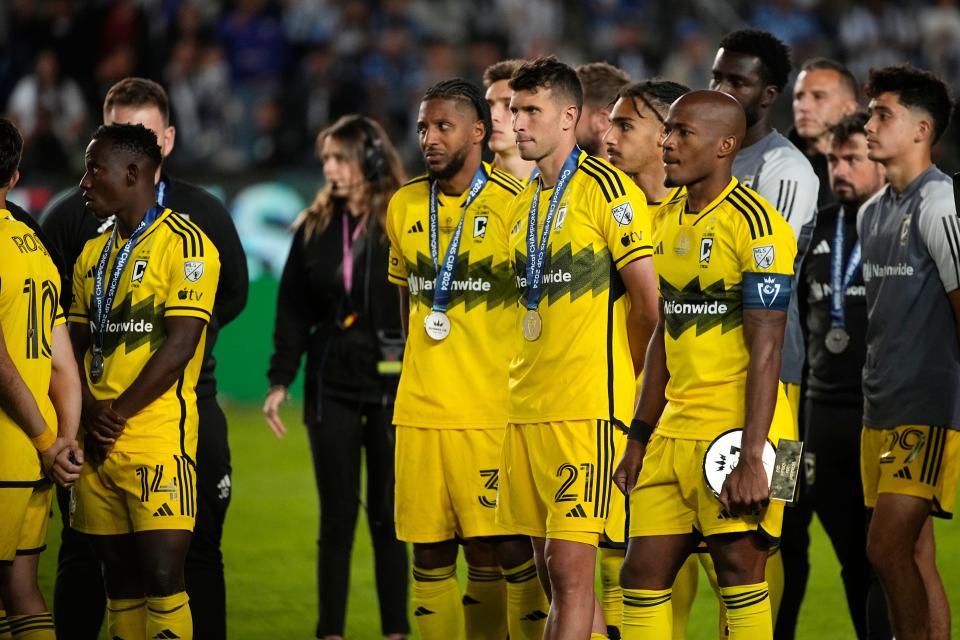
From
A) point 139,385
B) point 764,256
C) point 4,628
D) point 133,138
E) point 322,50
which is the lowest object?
point 4,628

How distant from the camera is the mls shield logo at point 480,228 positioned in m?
5.52

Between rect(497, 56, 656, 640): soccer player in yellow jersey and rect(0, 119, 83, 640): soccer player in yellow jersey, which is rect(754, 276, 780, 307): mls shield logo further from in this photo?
rect(0, 119, 83, 640): soccer player in yellow jersey

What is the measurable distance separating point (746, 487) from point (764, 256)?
735mm

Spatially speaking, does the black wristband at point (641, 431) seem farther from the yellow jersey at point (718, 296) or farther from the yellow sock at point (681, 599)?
the yellow sock at point (681, 599)

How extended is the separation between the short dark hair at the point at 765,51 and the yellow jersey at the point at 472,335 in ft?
3.78

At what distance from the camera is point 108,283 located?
5.31 meters

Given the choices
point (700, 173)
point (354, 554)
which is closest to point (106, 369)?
point (700, 173)

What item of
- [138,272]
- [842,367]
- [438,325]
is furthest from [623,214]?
[842,367]

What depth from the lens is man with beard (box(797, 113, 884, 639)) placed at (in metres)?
6.36

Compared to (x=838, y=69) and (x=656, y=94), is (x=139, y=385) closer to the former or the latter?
(x=656, y=94)

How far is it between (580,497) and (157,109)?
2531 mm

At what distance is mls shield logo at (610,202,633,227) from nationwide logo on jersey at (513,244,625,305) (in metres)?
0.11

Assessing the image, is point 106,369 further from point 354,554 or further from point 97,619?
point 354,554

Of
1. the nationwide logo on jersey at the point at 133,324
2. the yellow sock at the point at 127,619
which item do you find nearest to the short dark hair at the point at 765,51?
the nationwide logo on jersey at the point at 133,324
